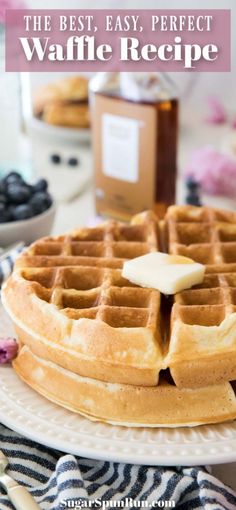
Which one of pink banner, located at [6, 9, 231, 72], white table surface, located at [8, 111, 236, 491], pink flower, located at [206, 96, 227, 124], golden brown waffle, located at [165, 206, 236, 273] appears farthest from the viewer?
pink flower, located at [206, 96, 227, 124]

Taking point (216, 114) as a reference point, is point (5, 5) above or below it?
above

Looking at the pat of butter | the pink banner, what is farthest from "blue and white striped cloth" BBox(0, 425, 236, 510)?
the pink banner

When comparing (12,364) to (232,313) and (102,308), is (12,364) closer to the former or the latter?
(102,308)

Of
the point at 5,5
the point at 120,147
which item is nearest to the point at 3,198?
the point at 120,147

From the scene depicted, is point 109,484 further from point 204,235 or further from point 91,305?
point 204,235

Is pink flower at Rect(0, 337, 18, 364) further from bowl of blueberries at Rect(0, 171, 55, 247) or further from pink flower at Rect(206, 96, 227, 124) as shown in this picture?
pink flower at Rect(206, 96, 227, 124)

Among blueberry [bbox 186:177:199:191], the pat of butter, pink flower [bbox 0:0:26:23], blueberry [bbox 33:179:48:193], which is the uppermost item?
pink flower [bbox 0:0:26:23]

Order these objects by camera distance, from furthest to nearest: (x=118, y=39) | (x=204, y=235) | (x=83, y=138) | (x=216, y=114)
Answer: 1. (x=216, y=114)
2. (x=83, y=138)
3. (x=118, y=39)
4. (x=204, y=235)
